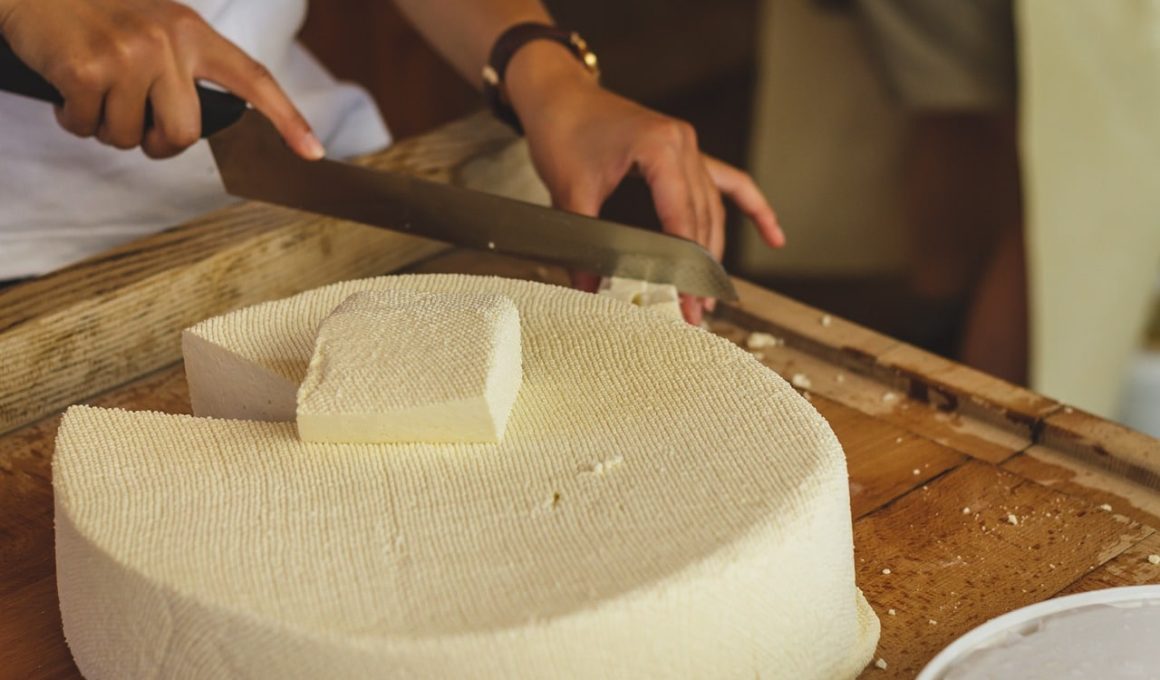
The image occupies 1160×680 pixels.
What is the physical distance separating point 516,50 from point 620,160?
8.7 inches

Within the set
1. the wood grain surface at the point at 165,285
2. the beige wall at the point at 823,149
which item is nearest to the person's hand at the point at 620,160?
the wood grain surface at the point at 165,285

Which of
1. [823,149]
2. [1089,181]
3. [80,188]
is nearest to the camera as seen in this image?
[80,188]

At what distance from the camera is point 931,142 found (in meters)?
3.28

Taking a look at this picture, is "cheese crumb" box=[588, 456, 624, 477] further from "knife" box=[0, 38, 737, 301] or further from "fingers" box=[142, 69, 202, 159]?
"fingers" box=[142, 69, 202, 159]

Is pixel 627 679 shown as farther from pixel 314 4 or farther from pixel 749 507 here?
pixel 314 4

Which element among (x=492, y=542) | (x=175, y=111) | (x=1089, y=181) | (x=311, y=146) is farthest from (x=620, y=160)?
(x=1089, y=181)

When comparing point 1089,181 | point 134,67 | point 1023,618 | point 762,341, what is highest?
point 134,67

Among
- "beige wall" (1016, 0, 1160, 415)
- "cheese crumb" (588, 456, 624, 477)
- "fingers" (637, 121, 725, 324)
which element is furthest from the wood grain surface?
"beige wall" (1016, 0, 1160, 415)

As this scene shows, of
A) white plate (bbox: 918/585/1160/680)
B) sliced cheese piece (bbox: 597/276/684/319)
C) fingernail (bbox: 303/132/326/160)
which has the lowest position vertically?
sliced cheese piece (bbox: 597/276/684/319)

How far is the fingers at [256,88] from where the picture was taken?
1278 mm

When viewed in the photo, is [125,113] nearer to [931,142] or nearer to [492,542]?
[492,542]

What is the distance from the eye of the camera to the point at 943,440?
1.19m

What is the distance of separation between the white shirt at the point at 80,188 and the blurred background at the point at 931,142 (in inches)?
56.6

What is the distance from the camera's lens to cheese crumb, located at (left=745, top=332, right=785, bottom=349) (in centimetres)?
132
